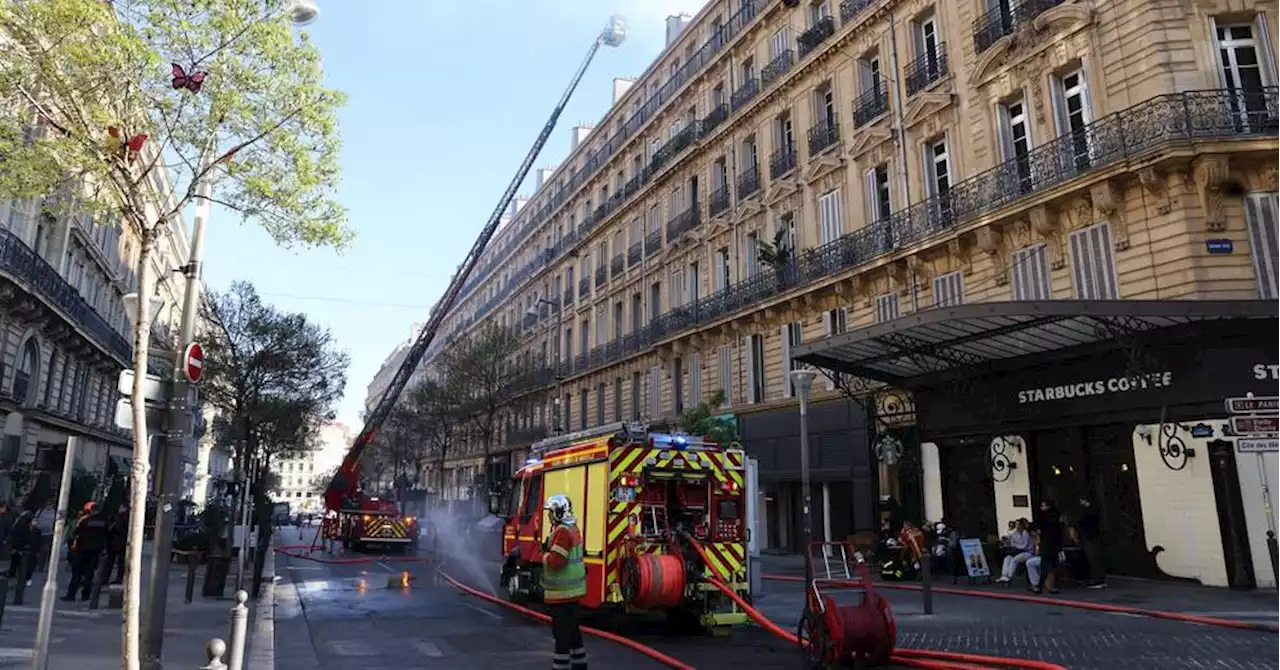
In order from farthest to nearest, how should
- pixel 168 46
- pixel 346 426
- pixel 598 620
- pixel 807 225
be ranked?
pixel 346 426 < pixel 807 225 < pixel 598 620 < pixel 168 46

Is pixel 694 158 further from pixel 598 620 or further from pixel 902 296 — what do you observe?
pixel 598 620

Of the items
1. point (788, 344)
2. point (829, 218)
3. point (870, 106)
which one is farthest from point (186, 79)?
point (788, 344)

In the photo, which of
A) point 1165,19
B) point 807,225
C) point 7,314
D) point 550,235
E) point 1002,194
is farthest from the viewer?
point 550,235

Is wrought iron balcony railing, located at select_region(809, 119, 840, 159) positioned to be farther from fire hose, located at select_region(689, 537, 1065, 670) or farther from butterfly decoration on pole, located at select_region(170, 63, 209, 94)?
butterfly decoration on pole, located at select_region(170, 63, 209, 94)

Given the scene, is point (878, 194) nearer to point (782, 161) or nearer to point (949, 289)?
point (949, 289)

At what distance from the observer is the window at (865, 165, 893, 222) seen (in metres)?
21.7

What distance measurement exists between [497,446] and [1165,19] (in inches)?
1630

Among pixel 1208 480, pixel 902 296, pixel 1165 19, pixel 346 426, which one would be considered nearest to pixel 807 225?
pixel 902 296

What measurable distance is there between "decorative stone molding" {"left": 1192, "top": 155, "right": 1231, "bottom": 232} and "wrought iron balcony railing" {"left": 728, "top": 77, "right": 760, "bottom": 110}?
1526 centimetres

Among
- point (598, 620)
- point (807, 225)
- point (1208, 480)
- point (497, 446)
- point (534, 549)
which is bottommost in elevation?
point (598, 620)

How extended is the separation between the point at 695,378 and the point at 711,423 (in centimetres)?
559

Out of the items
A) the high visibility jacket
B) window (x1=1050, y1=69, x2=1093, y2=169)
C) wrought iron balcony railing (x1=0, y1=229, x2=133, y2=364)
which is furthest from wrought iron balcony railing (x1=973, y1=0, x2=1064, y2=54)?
wrought iron balcony railing (x1=0, y1=229, x2=133, y2=364)

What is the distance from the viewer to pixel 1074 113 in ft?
55.5

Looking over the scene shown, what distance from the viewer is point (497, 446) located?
165 feet
